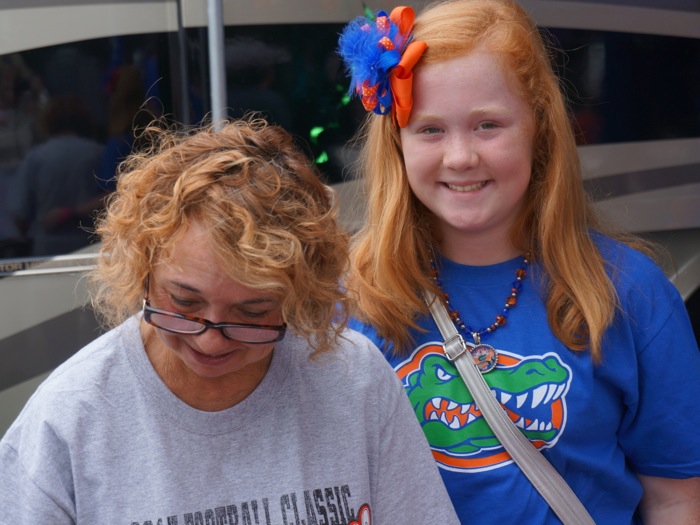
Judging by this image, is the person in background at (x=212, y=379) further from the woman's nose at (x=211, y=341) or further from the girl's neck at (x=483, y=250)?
the girl's neck at (x=483, y=250)

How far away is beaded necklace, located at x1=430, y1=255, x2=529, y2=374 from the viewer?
1.89 metres

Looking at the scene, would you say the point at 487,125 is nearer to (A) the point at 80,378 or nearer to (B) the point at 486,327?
(B) the point at 486,327

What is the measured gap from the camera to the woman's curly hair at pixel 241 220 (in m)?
1.36

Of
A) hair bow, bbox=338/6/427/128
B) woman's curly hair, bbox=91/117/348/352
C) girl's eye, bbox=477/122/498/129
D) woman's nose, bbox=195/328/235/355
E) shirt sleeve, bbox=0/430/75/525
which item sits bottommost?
shirt sleeve, bbox=0/430/75/525

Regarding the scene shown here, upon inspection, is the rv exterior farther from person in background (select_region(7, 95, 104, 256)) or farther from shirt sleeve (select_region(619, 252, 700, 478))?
shirt sleeve (select_region(619, 252, 700, 478))

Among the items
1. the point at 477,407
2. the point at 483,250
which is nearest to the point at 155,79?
the point at 483,250

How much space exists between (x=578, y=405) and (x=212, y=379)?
0.76 metres

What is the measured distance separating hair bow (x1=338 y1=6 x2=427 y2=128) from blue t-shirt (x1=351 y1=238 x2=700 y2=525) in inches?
19.1

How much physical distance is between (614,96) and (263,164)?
2516 mm

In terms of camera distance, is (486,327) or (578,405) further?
(486,327)

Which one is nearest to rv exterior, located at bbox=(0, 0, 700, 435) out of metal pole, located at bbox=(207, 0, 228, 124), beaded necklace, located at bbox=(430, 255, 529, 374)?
metal pole, located at bbox=(207, 0, 228, 124)

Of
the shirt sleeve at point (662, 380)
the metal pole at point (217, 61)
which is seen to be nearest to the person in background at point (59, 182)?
the metal pole at point (217, 61)

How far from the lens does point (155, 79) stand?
10.4 ft

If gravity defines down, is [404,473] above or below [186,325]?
below
